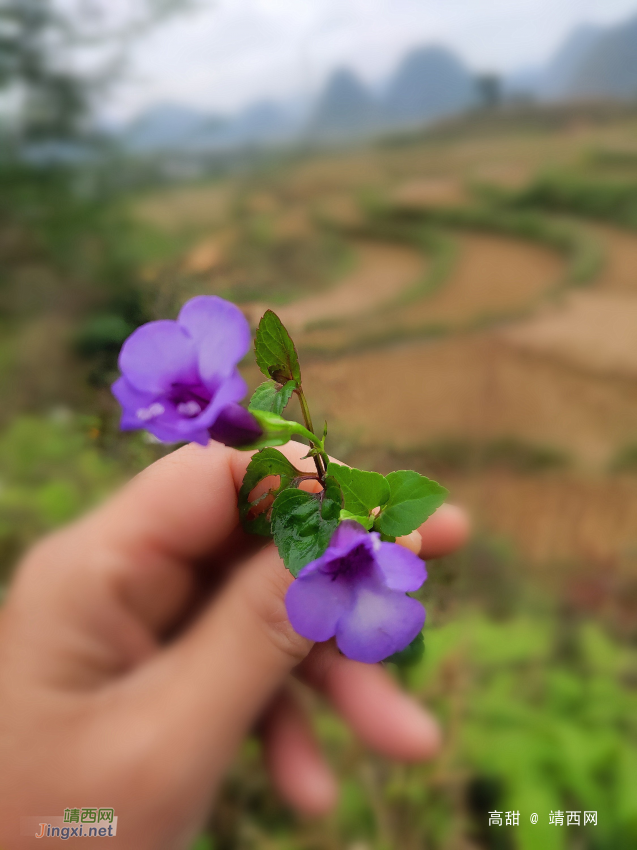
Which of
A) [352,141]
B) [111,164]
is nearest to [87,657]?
[111,164]

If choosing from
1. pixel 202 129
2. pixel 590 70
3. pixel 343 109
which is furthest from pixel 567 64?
pixel 202 129

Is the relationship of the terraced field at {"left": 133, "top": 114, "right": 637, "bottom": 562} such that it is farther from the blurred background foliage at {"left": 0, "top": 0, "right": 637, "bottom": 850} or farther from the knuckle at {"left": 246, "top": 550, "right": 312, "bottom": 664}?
the knuckle at {"left": 246, "top": 550, "right": 312, "bottom": 664}

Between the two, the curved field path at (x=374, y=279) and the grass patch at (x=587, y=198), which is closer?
the curved field path at (x=374, y=279)

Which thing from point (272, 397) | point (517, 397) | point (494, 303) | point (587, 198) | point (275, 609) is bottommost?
point (517, 397)

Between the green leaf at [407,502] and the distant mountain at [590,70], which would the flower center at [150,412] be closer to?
the green leaf at [407,502]

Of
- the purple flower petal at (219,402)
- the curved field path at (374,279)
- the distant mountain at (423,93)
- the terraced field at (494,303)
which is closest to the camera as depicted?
the purple flower petal at (219,402)

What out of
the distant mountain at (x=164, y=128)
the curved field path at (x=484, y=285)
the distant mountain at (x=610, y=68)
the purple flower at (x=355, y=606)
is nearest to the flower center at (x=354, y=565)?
the purple flower at (x=355, y=606)

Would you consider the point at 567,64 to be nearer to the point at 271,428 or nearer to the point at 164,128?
the point at 164,128
